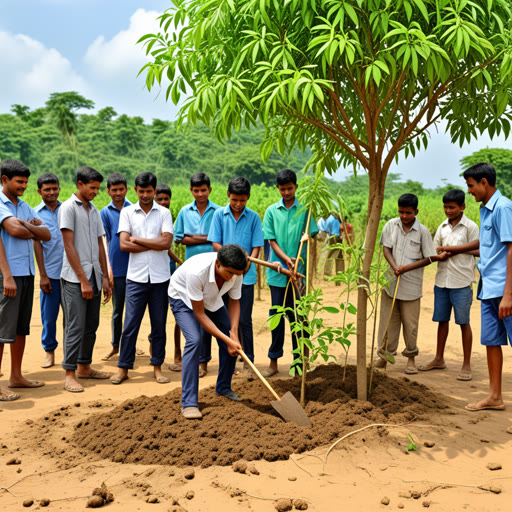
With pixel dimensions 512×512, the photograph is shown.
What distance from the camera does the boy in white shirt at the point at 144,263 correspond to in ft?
16.2

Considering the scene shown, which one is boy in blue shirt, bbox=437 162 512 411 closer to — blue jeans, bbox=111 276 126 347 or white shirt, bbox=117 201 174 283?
white shirt, bbox=117 201 174 283

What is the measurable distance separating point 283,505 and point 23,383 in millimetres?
3096

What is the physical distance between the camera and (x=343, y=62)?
12.1 ft

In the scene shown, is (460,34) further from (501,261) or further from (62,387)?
(62,387)

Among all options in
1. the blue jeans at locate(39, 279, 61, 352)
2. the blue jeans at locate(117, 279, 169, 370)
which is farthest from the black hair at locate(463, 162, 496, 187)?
the blue jeans at locate(39, 279, 61, 352)

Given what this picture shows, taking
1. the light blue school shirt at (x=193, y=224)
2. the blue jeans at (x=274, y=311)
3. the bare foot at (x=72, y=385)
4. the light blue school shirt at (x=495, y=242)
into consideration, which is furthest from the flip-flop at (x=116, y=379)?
the light blue school shirt at (x=495, y=242)

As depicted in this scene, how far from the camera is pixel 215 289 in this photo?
3.96 metres

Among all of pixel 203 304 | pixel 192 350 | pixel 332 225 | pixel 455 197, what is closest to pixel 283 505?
pixel 192 350

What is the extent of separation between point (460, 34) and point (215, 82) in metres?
1.52

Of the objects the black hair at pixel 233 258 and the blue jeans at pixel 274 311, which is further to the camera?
the blue jeans at pixel 274 311

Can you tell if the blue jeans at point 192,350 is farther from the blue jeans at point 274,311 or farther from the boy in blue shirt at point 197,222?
the boy in blue shirt at point 197,222

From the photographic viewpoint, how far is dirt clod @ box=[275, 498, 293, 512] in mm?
2789

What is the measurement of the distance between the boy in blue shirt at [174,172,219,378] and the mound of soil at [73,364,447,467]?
123cm

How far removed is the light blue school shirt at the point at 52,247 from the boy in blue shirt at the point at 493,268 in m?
4.02
